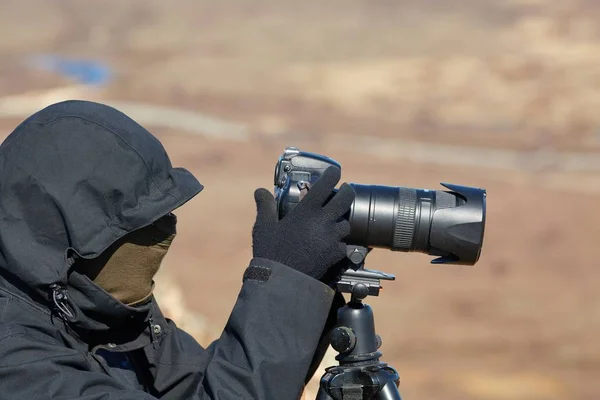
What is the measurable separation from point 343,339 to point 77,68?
38.6 feet

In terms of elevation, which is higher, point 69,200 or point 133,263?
point 69,200

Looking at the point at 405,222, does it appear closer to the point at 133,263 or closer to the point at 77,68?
the point at 133,263

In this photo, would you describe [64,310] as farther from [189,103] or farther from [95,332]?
[189,103]

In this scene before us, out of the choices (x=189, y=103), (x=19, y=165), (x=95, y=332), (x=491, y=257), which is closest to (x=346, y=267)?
(x=95, y=332)

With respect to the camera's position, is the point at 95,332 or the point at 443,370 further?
the point at 443,370

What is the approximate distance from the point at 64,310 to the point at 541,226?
25.9 ft

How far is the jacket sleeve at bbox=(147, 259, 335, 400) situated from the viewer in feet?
6.97

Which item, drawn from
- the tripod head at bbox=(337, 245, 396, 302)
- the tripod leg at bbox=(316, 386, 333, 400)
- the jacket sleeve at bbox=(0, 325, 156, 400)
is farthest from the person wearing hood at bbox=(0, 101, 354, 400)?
the tripod leg at bbox=(316, 386, 333, 400)

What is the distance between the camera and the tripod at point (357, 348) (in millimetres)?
2445

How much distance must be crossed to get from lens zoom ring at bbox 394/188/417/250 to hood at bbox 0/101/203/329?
0.62 metres

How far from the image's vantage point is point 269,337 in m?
2.16

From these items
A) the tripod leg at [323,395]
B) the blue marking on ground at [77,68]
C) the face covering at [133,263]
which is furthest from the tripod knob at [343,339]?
the blue marking on ground at [77,68]

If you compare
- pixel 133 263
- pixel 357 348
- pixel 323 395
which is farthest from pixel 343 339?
pixel 133 263

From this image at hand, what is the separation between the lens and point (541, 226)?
9.48 meters
